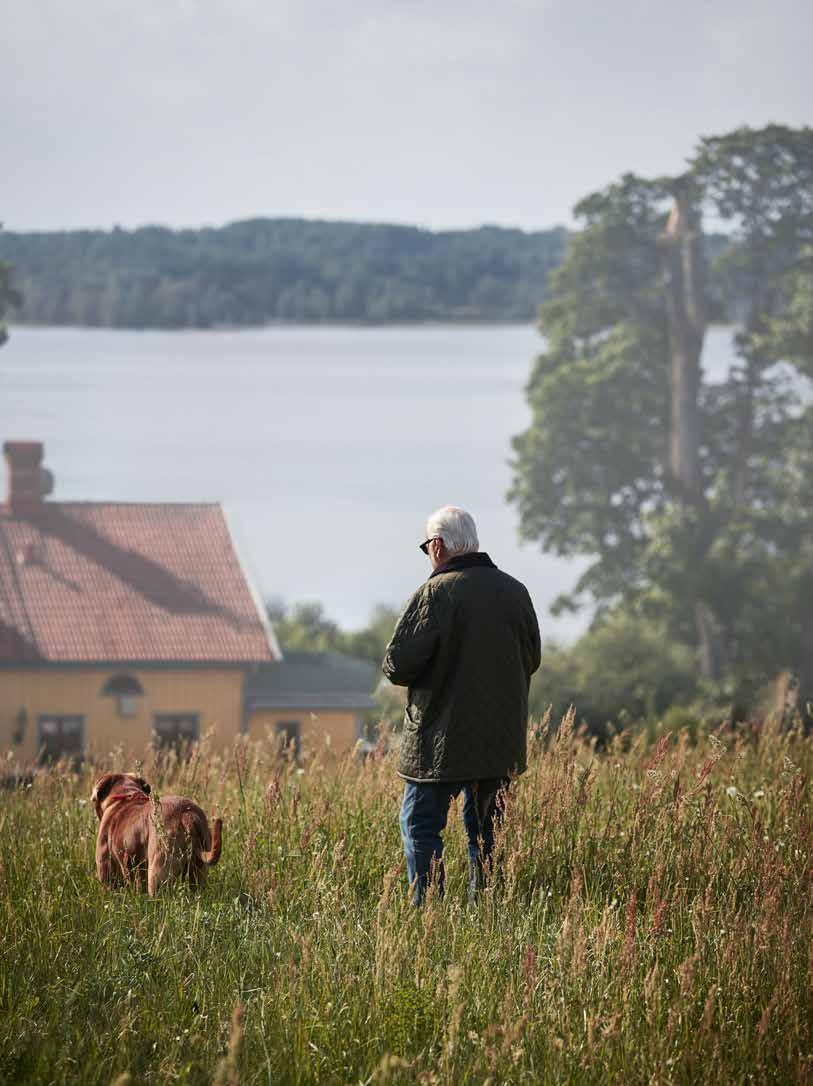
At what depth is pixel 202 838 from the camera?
4555 millimetres

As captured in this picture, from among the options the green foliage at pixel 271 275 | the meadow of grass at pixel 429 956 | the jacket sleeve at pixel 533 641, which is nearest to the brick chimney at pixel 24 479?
the green foliage at pixel 271 275

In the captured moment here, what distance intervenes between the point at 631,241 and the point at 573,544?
8781mm

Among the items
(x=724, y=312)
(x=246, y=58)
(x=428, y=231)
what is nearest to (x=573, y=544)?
(x=724, y=312)

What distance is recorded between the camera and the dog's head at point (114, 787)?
4.88m

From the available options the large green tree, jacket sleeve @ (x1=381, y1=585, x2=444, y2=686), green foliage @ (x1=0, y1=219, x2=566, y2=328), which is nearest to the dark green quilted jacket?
jacket sleeve @ (x1=381, y1=585, x2=444, y2=686)

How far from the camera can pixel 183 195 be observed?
3418 inches

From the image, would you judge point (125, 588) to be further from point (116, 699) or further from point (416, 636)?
point (416, 636)

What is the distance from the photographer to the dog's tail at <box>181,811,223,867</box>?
14.6 feet

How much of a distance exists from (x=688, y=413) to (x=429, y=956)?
1440 inches

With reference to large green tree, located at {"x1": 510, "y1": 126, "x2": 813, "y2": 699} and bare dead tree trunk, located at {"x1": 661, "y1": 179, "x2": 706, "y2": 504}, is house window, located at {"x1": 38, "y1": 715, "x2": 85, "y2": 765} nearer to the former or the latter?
large green tree, located at {"x1": 510, "y1": 126, "x2": 813, "y2": 699}

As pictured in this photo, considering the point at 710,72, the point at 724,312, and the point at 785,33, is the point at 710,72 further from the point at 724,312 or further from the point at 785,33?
the point at 724,312

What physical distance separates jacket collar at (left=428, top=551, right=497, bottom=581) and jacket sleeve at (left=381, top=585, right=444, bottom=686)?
A: 0.11 meters

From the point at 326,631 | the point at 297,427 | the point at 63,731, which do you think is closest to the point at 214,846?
the point at 63,731

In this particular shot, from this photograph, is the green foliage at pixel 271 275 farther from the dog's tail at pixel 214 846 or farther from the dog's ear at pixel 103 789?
the dog's tail at pixel 214 846
